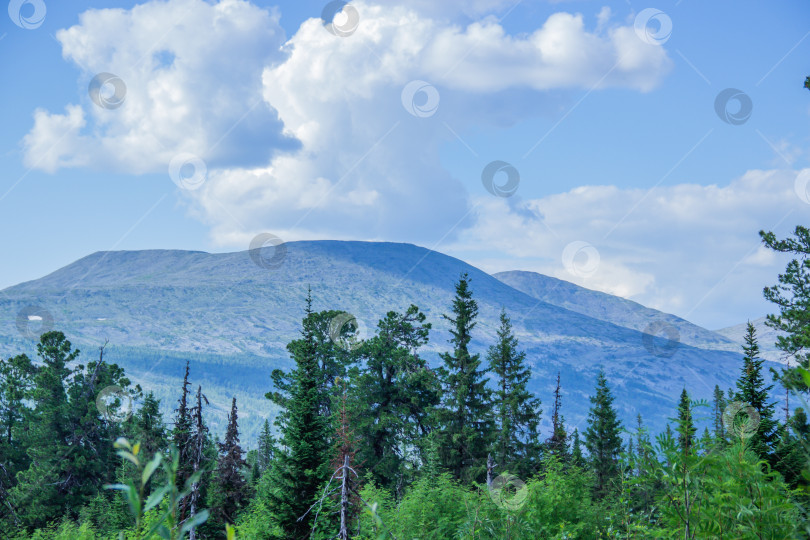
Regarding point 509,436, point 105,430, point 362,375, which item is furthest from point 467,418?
point 105,430

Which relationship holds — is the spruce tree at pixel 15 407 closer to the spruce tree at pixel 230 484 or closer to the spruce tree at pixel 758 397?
the spruce tree at pixel 230 484

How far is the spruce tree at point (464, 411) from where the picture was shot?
3394 centimetres

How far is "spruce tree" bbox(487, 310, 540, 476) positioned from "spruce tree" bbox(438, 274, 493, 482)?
92 centimetres

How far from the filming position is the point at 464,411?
116 feet

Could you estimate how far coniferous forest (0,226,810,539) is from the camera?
5309 mm

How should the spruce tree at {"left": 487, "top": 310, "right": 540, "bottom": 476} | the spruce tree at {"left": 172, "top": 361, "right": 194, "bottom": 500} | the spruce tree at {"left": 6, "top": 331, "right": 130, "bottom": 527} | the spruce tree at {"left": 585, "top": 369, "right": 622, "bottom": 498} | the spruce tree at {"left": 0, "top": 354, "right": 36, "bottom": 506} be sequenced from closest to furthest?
the spruce tree at {"left": 172, "top": 361, "right": 194, "bottom": 500}
the spruce tree at {"left": 487, "top": 310, "right": 540, "bottom": 476}
the spruce tree at {"left": 6, "top": 331, "right": 130, "bottom": 527}
the spruce tree at {"left": 585, "top": 369, "right": 622, "bottom": 498}
the spruce tree at {"left": 0, "top": 354, "right": 36, "bottom": 506}

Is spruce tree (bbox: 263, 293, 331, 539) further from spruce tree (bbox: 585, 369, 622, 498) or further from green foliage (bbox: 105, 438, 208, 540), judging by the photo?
spruce tree (bbox: 585, 369, 622, 498)

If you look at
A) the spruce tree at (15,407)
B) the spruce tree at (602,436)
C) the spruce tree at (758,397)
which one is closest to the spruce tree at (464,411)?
the spruce tree at (602,436)

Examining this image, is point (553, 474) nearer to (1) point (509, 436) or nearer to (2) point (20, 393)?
(1) point (509, 436)

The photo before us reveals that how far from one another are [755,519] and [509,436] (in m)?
34.0

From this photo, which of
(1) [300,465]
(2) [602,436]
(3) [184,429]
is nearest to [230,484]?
(3) [184,429]

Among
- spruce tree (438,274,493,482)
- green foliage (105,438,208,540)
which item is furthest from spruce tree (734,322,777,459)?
green foliage (105,438,208,540)

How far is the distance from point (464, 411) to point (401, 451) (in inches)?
220

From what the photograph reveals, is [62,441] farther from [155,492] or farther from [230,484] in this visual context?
[155,492]
